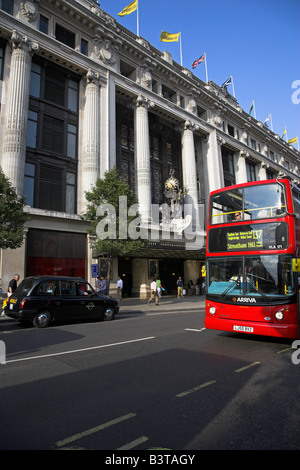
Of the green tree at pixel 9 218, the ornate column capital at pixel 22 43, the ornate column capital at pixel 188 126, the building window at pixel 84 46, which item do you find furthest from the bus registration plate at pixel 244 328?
the ornate column capital at pixel 188 126

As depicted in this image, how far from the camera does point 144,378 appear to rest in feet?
15.6

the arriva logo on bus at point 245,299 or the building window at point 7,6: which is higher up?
the building window at point 7,6

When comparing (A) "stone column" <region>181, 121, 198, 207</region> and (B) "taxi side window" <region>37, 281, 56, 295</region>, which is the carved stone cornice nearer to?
(A) "stone column" <region>181, 121, 198, 207</region>

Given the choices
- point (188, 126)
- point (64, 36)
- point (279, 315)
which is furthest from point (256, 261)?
point (188, 126)

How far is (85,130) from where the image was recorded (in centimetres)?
2342

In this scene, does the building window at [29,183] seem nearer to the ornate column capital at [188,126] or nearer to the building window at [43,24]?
the building window at [43,24]

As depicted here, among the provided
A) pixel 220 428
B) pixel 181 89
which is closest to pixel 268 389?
pixel 220 428

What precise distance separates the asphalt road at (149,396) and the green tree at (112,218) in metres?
9.63

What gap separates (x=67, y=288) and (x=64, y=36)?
75.9 feet

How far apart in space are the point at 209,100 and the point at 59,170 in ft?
76.1

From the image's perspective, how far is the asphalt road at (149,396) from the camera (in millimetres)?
2939

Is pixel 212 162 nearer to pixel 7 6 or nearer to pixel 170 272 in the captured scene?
pixel 170 272

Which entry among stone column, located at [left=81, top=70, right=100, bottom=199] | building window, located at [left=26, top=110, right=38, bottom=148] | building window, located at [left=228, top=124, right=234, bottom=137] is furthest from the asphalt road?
building window, located at [left=228, top=124, right=234, bottom=137]
